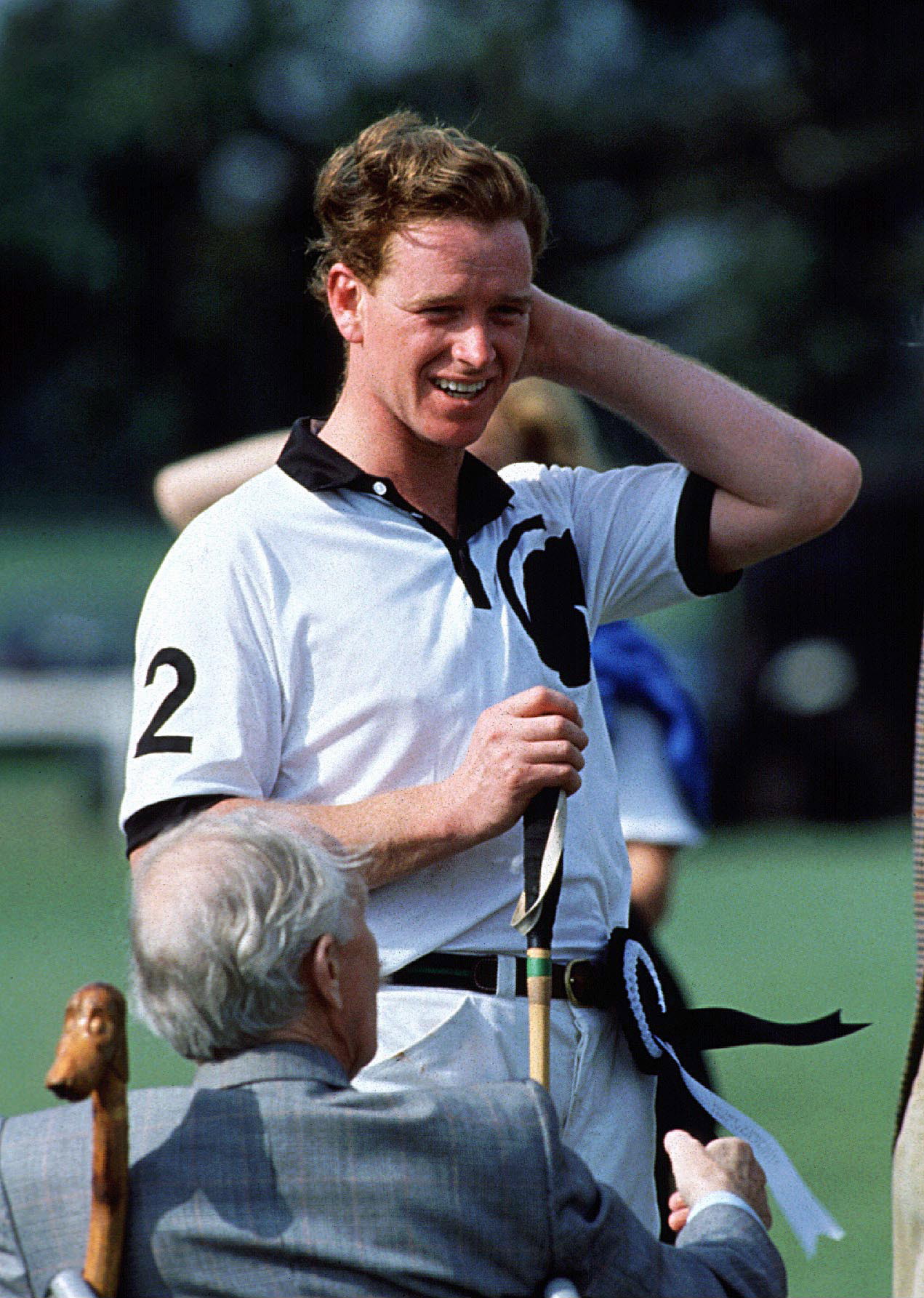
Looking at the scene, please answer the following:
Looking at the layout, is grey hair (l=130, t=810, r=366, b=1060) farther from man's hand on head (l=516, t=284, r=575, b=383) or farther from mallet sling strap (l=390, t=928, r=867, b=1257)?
man's hand on head (l=516, t=284, r=575, b=383)

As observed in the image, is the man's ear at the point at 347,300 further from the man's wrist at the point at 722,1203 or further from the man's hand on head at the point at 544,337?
the man's wrist at the point at 722,1203

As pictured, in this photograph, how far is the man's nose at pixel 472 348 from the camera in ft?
9.15

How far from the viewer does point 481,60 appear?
2527 cm

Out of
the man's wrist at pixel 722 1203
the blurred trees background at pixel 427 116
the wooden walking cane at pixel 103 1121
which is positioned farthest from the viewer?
the blurred trees background at pixel 427 116

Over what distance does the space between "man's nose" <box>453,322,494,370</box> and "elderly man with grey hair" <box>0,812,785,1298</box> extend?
2.58ft

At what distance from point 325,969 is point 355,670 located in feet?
1.90

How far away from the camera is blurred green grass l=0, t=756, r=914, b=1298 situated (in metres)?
6.05

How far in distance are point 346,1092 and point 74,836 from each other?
1421 cm

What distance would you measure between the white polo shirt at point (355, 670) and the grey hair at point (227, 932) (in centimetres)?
36

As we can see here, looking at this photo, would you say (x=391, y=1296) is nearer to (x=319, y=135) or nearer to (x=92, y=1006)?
(x=92, y=1006)

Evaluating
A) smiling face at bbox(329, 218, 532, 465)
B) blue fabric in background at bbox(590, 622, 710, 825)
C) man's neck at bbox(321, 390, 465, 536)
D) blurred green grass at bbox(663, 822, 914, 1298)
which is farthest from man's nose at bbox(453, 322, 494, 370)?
blurred green grass at bbox(663, 822, 914, 1298)

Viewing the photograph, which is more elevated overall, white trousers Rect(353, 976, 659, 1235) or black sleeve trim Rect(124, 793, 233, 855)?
black sleeve trim Rect(124, 793, 233, 855)

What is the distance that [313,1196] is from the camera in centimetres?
218

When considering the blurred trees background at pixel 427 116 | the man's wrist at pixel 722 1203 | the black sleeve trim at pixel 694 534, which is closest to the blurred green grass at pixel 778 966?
the black sleeve trim at pixel 694 534
